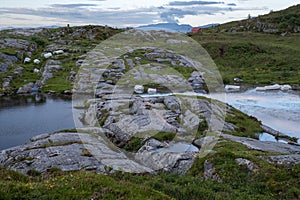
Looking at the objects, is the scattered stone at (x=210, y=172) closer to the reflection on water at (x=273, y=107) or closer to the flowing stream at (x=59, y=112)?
the flowing stream at (x=59, y=112)

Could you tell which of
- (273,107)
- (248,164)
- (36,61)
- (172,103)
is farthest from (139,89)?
(248,164)

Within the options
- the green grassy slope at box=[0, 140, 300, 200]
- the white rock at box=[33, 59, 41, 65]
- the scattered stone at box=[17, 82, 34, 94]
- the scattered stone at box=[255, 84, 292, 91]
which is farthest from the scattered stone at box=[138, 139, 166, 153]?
the white rock at box=[33, 59, 41, 65]

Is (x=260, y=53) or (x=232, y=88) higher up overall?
(x=260, y=53)

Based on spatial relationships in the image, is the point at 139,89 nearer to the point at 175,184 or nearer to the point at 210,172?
the point at 210,172

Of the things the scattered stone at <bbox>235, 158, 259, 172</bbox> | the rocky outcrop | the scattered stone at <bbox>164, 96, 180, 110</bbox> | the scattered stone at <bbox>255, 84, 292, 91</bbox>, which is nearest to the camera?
the scattered stone at <bbox>235, 158, 259, 172</bbox>

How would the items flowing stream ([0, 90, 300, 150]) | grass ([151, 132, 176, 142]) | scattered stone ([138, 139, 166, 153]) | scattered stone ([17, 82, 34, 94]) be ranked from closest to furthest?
scattered stone ([138, 139, 166, 153]) < grass ([151, 132, 176, 142]) < flowing stream ([0, 90, 300, 150]) < scattered stone ([17, 82, 34, 94])

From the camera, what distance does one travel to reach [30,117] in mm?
69250

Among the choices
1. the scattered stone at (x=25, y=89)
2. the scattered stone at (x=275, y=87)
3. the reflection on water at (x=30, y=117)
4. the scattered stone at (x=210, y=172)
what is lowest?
the reflection on water at (x=30, y=117)

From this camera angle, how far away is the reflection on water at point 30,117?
55.6 m

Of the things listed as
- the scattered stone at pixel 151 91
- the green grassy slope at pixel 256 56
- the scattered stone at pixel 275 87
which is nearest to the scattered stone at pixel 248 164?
the scattered stone at pixel 151 91

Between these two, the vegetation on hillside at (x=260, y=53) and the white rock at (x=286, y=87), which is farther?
the vegetation on hillside at (x=260, y=53)

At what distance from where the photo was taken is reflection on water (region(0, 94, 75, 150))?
182 ft

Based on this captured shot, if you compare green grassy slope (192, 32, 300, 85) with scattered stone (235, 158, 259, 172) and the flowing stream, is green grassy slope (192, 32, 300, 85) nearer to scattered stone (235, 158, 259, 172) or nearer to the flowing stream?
the flowing stream

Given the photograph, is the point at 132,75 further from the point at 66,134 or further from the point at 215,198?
the point at 215,198
